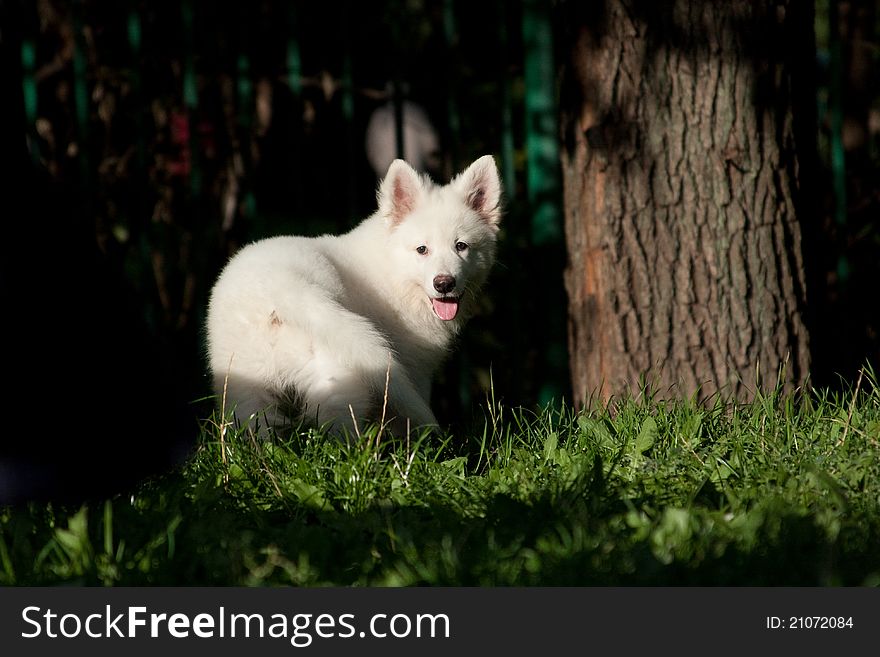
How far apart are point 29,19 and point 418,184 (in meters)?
2.52

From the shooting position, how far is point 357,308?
14.5ft

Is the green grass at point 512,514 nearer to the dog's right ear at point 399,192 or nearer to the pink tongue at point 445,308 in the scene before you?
the pink tongue at point 445,308

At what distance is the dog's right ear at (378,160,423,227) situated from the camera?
4.67 metres

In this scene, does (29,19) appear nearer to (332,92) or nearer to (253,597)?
(332,92)

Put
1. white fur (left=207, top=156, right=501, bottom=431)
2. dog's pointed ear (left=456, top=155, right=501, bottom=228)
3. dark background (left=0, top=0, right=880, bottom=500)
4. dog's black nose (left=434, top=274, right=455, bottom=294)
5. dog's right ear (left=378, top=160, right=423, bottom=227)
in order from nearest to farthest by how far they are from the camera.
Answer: white fur (left=207, top=156, right=501, bottom=431) → dog's black nose (left=434, top=274, right=455, bottom=294) → dog's right ear (left=378, top=160, right=423, bottom=227) → dog's pointed ear (left=456, top=155, right=501, bottom=228) → dark background (left=0, top=0, right=880, bottom=500)

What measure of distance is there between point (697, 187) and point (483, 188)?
3.32ft

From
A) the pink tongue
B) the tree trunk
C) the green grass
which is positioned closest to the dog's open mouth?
the pink tongue

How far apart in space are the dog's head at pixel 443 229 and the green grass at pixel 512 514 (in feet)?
3.25

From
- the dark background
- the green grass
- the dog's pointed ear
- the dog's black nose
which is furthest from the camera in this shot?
the dark background

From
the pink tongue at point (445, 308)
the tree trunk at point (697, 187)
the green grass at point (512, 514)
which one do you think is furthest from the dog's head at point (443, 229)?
the green grass at point (512, 514)

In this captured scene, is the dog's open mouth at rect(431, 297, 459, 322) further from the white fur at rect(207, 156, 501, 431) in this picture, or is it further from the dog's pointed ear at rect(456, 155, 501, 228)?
the dog's pointed ear at rect(456, 155, 501, 228)

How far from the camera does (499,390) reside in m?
6.81

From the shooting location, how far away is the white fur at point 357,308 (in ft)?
12.9

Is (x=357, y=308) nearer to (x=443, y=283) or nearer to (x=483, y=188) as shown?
(x=443, y=283)
